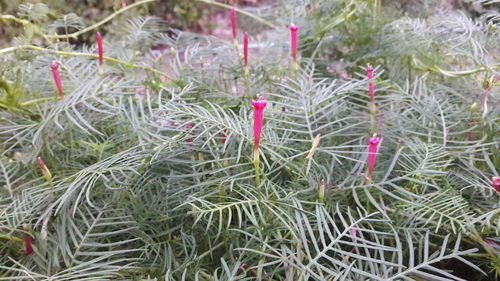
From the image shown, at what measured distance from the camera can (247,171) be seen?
0.50 m

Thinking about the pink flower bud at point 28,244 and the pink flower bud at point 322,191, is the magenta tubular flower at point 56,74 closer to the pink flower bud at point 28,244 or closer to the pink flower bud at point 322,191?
the pink flower bud at point 28,244

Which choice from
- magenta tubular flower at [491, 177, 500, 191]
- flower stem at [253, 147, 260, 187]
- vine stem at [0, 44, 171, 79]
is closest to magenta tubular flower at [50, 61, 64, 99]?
vine stem at [0, 44, 171, 79]

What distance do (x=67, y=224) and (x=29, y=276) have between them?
9cm

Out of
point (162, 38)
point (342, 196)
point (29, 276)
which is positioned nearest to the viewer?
point (29, 276)

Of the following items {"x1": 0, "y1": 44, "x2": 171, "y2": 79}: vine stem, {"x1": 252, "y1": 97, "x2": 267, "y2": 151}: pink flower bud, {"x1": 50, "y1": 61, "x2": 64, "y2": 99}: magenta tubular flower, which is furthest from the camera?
{"x1": 0, "y1": 44, "x2": 171, "y2": 79}: vine stem

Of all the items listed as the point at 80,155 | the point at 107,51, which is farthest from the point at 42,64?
the point at 80,155

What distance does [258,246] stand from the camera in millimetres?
483

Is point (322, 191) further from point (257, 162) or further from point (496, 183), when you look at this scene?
point (496, 183)

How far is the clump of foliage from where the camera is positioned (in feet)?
1.59

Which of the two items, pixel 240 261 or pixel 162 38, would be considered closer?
pixel 240 261

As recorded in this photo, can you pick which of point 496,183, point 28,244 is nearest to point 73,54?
point 28,244

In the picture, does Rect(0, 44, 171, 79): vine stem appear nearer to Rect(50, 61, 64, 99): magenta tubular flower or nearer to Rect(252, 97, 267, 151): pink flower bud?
Rect(50, 61, 64, 99): magenta tubular flower

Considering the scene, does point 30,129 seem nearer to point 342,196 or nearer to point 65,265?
point 65,265

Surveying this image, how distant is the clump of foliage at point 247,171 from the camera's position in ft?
1.59
